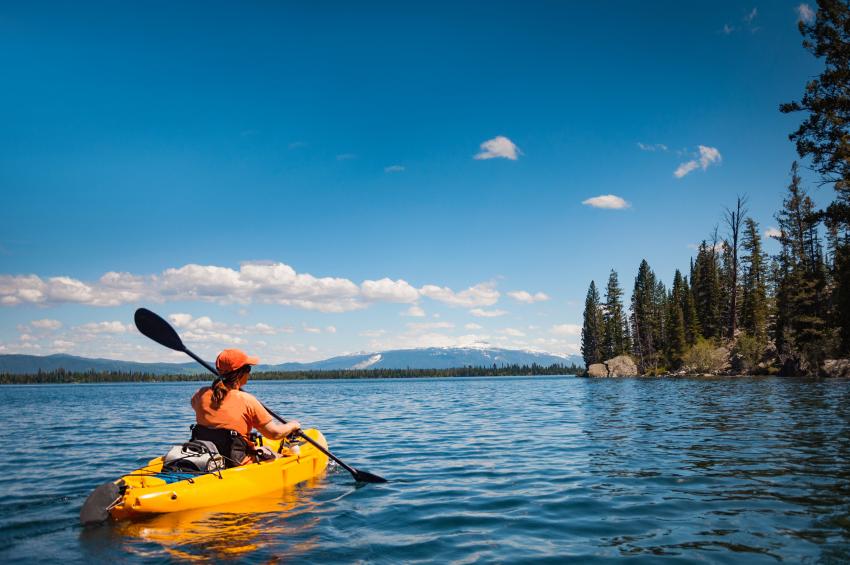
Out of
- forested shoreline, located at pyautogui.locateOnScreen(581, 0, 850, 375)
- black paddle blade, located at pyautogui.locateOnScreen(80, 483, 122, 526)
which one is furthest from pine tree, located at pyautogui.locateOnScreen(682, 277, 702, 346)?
black paddle blade, located at pyautogui.locateOnScreen(80, 483, 122, 526)

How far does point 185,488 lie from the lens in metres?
7.96

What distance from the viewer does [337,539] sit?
6805 millimetres

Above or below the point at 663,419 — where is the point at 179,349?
above

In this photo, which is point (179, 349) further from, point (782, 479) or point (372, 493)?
point (782, 479)

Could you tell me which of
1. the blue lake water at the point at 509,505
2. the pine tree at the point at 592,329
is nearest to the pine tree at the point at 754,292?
the pine tree at the point at 592,329

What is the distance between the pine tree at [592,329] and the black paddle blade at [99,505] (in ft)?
349

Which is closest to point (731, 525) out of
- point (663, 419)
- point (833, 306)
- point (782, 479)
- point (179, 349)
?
point (782, 479)

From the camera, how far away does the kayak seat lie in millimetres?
8930

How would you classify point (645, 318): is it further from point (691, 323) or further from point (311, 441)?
point (311, 441)

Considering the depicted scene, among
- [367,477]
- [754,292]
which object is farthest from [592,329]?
[367,477]

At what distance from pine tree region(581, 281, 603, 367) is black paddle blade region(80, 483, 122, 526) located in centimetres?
10643

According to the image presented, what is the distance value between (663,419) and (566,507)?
44.0 ft

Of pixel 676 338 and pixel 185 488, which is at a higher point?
pixel 676 338

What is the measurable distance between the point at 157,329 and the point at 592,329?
357 ft
